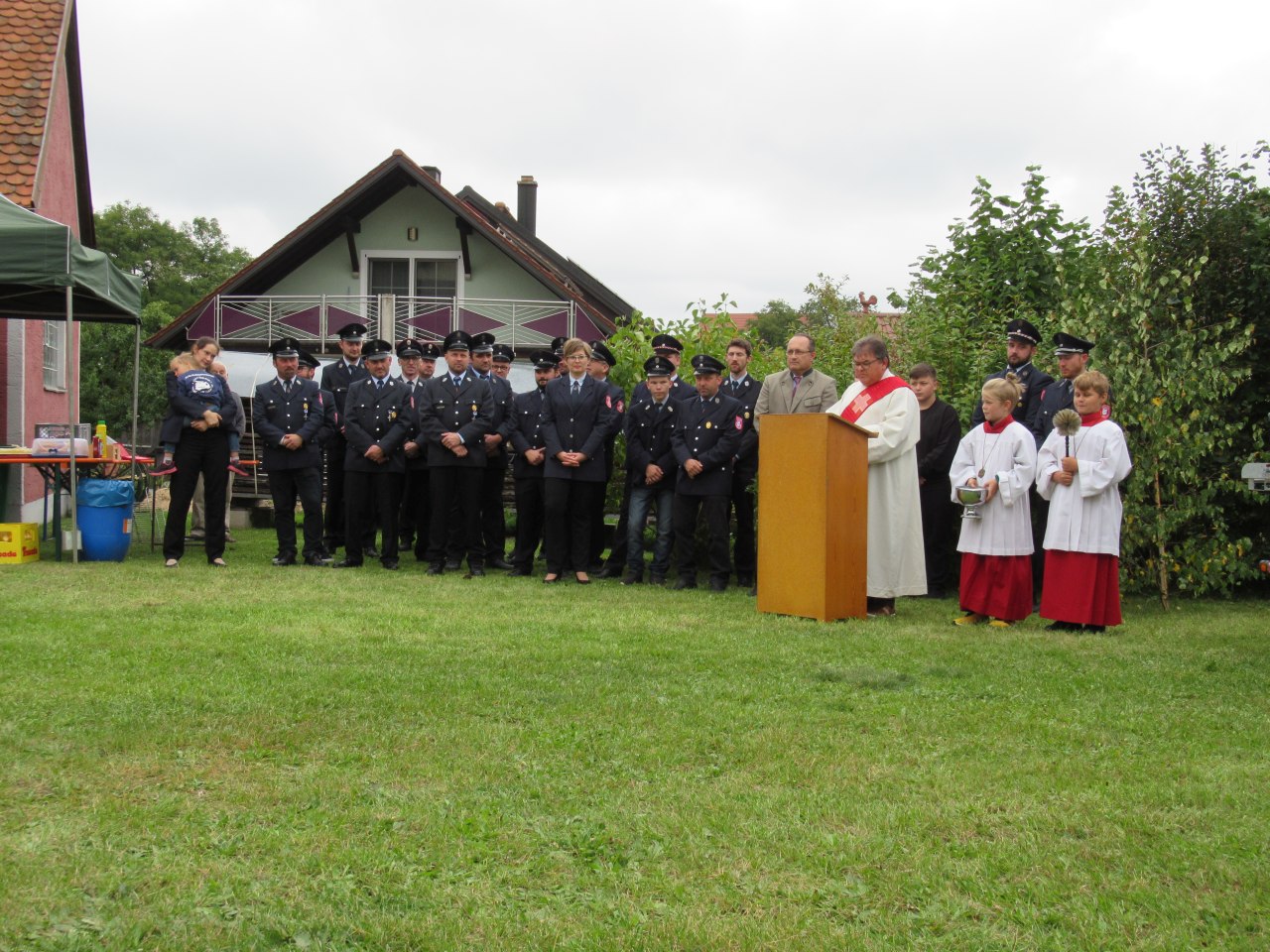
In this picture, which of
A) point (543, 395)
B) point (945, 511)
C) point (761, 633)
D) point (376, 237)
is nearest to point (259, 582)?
point (543, 395)

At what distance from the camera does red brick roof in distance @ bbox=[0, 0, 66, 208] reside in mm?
16297

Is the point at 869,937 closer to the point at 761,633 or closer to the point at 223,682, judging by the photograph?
the point at 223,682

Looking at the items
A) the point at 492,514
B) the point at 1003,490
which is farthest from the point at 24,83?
the point at 1003,490

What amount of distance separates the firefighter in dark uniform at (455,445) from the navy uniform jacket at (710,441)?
6.39ft

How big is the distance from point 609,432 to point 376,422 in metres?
2.37

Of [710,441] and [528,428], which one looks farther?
[528,428]

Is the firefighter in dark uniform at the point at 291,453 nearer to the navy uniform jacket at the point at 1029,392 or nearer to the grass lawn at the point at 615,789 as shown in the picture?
the grass lawn at the point at 615,789

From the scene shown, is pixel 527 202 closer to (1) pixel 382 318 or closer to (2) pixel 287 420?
(1) pixel 382 318

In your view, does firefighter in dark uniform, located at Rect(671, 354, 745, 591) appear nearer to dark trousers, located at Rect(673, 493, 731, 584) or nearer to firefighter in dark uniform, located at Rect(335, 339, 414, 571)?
dark trousers, located at Rect(673, 493, 731, 584)

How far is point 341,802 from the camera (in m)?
3.97

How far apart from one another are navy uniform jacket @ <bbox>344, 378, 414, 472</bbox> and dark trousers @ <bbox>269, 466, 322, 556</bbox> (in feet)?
1.24

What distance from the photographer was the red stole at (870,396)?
927 cm

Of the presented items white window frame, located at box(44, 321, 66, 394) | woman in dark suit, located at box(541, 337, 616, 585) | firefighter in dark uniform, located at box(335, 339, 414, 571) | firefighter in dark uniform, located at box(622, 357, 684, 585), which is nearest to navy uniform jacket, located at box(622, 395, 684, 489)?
firefighter in dark uniform, located at box(622, 357, 684, 585)

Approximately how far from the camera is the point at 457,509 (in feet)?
38.4
